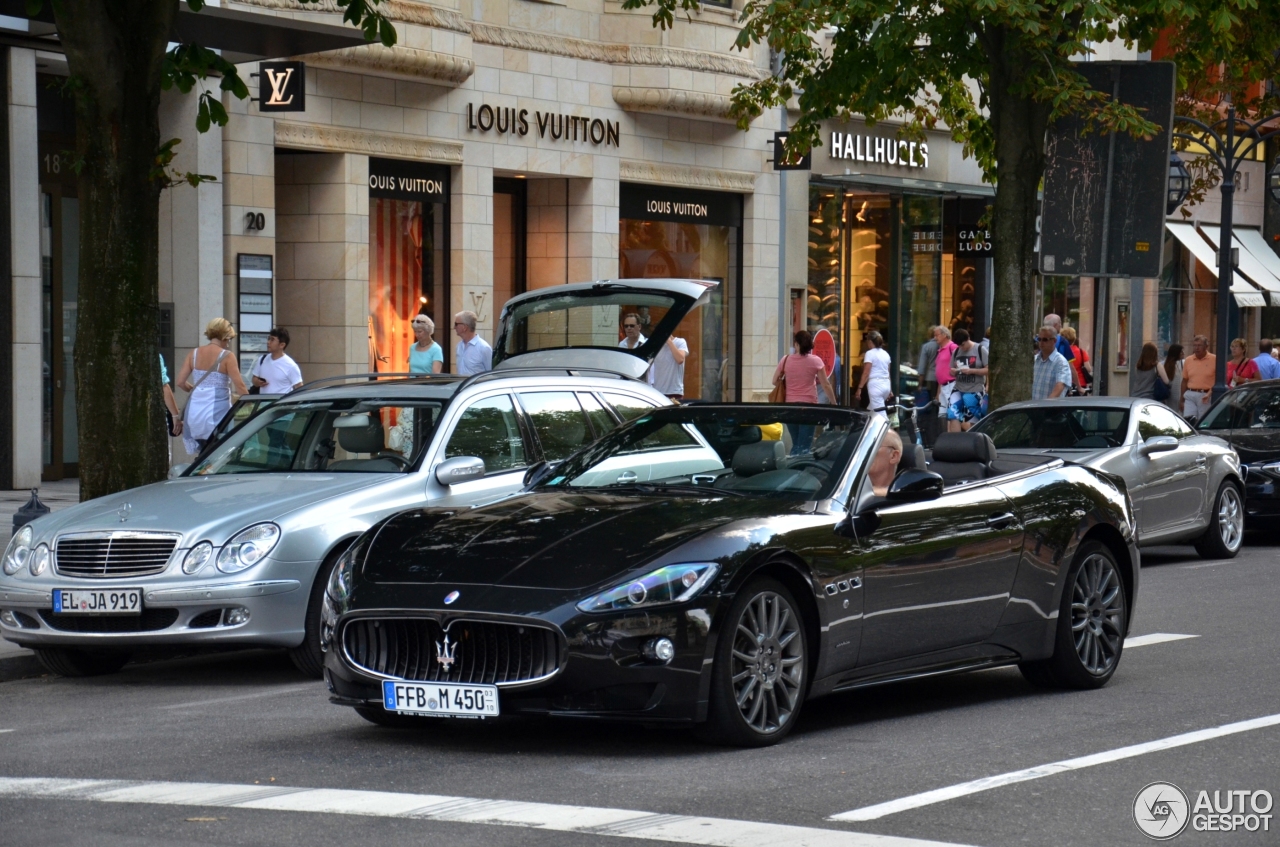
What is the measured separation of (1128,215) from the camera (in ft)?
67.4

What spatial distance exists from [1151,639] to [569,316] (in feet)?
24.8

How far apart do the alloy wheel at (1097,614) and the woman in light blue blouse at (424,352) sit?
1078cm

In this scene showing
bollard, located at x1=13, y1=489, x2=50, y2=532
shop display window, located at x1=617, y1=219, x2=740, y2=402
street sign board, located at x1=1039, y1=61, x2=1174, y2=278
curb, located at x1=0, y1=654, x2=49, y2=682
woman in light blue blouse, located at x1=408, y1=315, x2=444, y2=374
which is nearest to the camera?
curb, located at x1=0, y1=654, x2=49, y2=682

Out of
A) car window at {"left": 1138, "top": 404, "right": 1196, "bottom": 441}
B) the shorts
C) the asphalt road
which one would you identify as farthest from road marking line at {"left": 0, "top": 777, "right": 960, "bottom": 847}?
the shorts

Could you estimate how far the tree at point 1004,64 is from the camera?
19391 mm

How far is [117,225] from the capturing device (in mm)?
12047

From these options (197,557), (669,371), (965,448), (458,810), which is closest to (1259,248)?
(669,371)

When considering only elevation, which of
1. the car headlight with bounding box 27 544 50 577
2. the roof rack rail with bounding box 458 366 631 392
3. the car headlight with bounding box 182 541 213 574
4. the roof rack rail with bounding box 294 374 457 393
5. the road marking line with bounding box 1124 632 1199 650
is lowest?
the road marking line with bounding box 1124 632 1199 650

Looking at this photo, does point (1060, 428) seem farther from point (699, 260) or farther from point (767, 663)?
point (699, 260)

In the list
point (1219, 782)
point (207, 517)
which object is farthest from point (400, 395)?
point (1219, 782)

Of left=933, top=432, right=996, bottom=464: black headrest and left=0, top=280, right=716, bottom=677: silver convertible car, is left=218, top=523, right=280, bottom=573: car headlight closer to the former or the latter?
left=0, top=280, right=716, bottom=677: silver convertible car

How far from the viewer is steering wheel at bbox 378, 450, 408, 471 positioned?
10.7 meters

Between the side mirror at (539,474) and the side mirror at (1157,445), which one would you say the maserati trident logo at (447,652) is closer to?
the side mirror at (539,474)

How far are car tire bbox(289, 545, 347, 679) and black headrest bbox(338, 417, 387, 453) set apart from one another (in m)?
0.99
